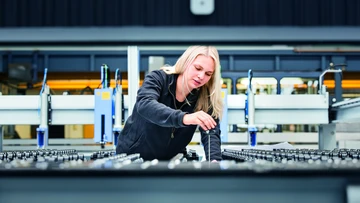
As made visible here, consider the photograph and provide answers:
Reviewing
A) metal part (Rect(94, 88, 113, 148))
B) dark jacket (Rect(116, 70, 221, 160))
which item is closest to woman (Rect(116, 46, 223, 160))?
dark jacket (Rect(116, 70, 221, 160))

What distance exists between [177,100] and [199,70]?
223 millimetres

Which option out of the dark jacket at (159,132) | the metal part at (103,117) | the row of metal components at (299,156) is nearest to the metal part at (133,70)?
the metal part at (103,117)

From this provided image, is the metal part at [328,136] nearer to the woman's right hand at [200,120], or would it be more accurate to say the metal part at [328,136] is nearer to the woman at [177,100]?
the woman at [177,100]

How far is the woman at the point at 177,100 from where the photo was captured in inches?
82.0

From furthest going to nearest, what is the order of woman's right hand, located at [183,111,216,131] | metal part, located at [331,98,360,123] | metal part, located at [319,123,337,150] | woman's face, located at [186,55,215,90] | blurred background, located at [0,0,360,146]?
1. metal part, located at [319,123,337,150]
2. metal part, located at [331,98,360,123]
3. woman's face, located at [186,55,215,90]
4. woman's right hand, located at [183,111,216,131]
5. blurred background, located at [0,0,360,146]

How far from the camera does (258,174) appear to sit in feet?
2.34

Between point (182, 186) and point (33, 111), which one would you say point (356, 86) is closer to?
point (33, 111)

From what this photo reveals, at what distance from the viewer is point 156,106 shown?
184 centimetres

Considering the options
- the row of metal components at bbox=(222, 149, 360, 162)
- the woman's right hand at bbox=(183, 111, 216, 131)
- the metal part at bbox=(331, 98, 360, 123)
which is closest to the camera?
the row of metal components at bbox=(222, 149, 360, 162)

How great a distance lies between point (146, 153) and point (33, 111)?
177 centimetres

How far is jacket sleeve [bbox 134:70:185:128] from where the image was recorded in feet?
5.72

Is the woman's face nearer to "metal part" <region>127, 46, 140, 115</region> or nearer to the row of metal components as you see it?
the row of metal components
